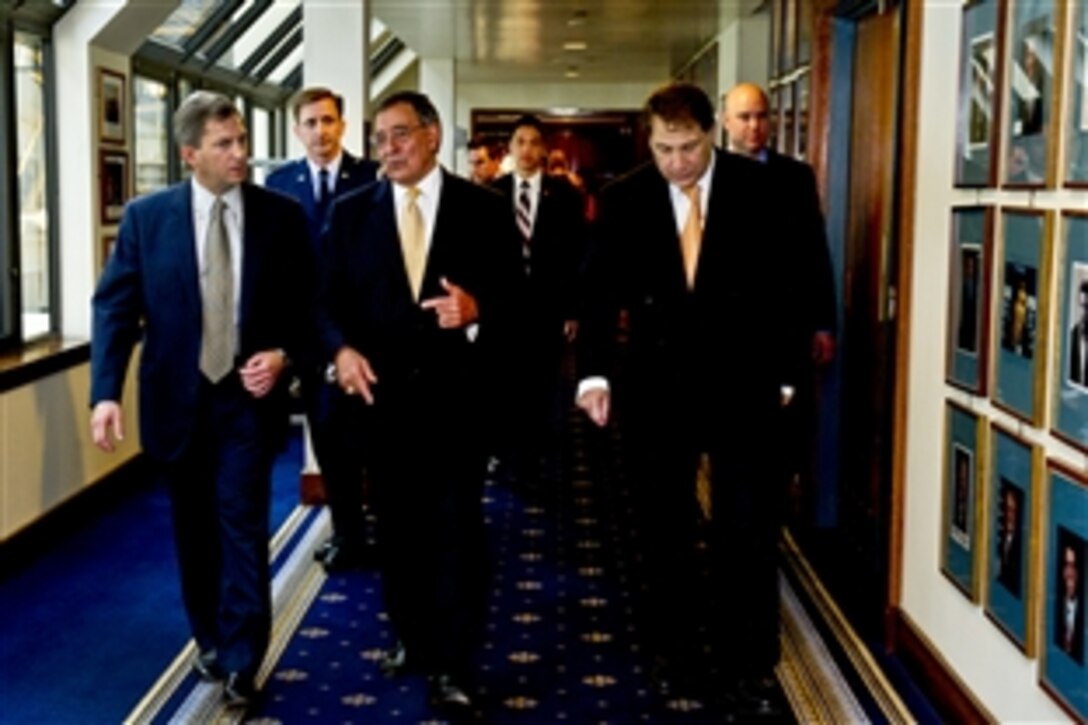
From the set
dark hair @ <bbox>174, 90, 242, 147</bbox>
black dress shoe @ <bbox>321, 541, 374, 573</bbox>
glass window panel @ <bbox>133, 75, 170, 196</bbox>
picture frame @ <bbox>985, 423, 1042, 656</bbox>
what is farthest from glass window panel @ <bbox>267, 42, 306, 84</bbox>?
picture frame @ <bbox>985, 423, 1042, 656</bbox>

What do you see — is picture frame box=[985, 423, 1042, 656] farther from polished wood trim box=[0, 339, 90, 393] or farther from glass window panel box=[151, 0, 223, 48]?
glass window panel box=[151, 0, 223, 48]

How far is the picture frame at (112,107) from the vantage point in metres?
7.06

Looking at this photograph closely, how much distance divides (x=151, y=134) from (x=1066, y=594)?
6.85 meters

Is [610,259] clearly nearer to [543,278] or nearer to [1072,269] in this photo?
[1072,269]

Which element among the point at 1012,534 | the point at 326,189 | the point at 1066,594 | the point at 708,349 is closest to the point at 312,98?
the point at 326,189

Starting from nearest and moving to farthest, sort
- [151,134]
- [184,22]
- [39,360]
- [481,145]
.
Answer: [39,360] → [151,134] → [481,145] → [184,22]

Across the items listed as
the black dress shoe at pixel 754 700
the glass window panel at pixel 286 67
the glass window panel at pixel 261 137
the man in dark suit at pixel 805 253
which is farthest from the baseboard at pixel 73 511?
the glass window panel at pixel 261 137

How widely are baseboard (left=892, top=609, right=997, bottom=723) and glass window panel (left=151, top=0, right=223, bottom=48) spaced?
615 centimetres

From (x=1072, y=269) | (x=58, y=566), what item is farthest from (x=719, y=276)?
(x=58, y=566)

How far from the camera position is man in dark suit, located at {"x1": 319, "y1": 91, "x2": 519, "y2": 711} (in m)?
3.99

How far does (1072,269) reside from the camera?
3.08 m

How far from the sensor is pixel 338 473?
18.5ft

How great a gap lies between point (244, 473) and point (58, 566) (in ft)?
6.57

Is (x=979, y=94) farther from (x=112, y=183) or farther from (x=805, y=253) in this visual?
(x=112, y=183)
